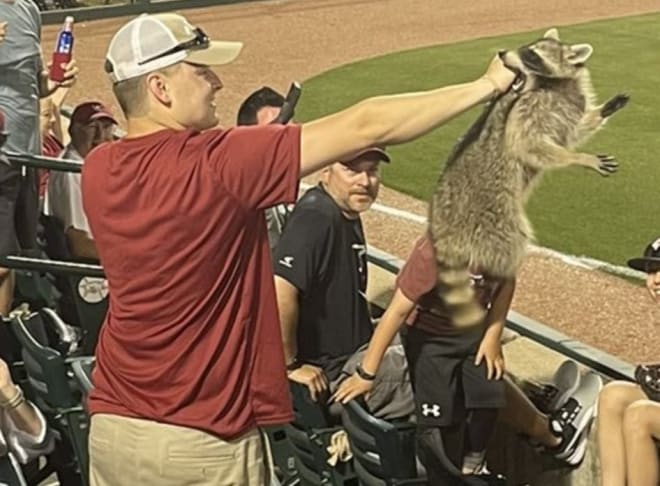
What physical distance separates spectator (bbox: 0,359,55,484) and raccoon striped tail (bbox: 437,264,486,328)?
1.44 metres

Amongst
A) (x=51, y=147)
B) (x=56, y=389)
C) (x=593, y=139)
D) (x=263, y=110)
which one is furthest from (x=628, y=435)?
(x=51, y=147)

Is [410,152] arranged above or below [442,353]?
below

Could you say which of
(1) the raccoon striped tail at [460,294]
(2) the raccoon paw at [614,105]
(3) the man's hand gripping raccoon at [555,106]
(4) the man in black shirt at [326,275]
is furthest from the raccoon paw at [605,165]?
(4) the man in black shirt at [326,275]

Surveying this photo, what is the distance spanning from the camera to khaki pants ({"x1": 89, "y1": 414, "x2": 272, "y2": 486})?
124 inches

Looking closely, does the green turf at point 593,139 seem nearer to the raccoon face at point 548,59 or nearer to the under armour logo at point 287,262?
the under armour logo at point 287,262

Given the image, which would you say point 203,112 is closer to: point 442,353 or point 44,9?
point 442,353

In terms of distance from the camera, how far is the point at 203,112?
10.2 ft

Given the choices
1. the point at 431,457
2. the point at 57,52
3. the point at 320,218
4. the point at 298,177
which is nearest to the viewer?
the point at 298,177

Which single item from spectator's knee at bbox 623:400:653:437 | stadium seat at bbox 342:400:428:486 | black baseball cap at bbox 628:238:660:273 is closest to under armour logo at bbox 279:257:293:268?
stadium seat at bbox 342:400:428:486

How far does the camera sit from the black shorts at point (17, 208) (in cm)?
551

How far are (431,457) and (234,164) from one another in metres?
1.36

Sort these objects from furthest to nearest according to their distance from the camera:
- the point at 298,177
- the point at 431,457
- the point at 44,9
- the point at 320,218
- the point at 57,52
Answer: the point at 44,9, the point at 57,52, the point at 320,218, the point at 431,457, the point at 298,177

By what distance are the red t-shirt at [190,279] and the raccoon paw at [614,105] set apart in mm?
668

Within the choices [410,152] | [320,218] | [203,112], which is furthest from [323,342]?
[410,152]
